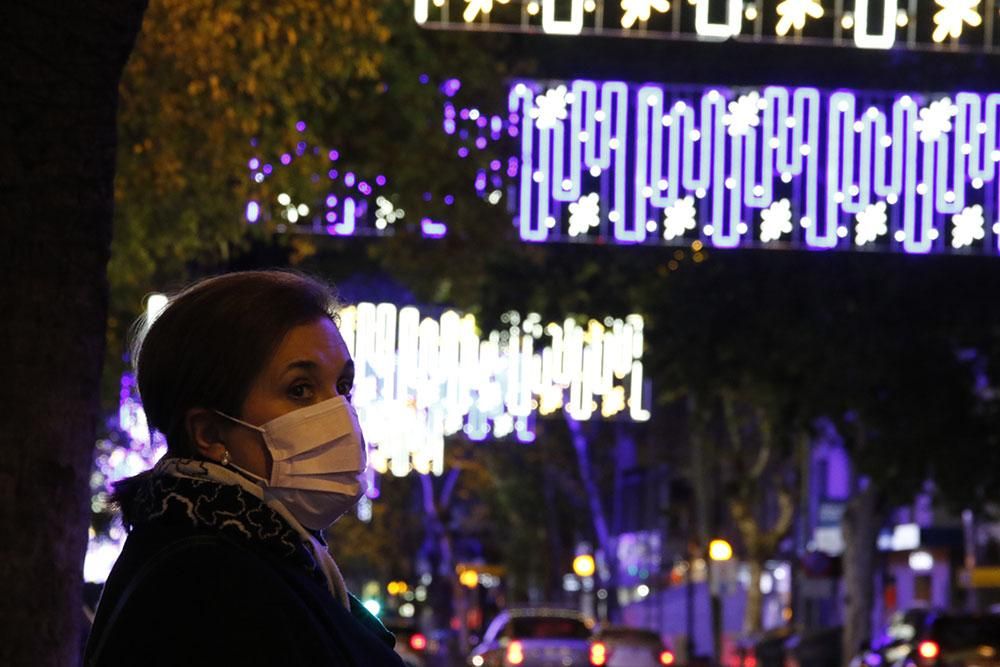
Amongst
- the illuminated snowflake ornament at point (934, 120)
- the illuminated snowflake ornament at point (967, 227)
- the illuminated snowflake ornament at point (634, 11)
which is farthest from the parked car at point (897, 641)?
the illuminated snowflake ornament at point (634, 11)

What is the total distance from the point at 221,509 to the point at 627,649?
28.2 metres

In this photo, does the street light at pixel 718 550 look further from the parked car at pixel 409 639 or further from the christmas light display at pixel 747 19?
the christmas light display at pixel 747 19

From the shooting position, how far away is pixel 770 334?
2658cm

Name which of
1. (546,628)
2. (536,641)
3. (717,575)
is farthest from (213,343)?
(717,575)

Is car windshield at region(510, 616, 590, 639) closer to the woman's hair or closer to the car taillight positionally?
the car taillight

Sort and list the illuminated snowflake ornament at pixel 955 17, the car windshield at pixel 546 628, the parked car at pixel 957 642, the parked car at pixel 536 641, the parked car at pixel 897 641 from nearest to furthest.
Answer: the illuminated snowflake ornament at pixel 955 17 < the parked car at pixel 957 642 < the parked car at pixel 897 641 < the parked car at pixel 536 641 < the car windshield at pixel 546 628

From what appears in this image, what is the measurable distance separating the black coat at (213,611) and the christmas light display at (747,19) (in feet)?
37.7

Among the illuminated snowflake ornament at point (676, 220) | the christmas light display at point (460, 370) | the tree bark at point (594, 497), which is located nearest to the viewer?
the illuminated snowflake ornament at point (676, 220)

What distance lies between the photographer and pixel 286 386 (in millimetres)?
3021

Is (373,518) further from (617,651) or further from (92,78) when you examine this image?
(92,78)

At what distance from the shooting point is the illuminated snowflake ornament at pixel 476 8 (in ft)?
47.2

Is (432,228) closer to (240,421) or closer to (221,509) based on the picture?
(240,421)

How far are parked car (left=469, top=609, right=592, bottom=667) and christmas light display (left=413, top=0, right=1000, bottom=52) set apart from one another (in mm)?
16368

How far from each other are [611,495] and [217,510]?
7893 centimetres
